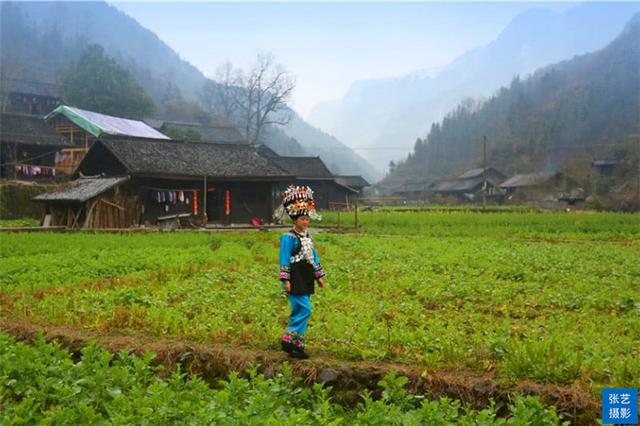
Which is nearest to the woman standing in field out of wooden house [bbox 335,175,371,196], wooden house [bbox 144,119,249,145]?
wooden house [bbox 144,119,249,145]

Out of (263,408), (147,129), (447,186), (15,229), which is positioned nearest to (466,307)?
(263,408)

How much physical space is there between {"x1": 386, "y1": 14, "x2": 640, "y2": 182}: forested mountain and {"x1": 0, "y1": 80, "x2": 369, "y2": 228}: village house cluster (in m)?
50.8

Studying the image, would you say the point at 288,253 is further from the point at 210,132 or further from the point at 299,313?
the point at 210,132

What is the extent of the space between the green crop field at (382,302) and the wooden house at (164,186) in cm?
774

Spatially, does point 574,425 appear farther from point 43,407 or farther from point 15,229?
point 15,229

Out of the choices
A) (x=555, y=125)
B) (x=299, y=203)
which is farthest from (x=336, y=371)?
(x=555, y=125)

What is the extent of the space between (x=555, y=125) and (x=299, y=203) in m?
84.5

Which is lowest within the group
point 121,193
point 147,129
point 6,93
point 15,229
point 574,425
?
point 574,425

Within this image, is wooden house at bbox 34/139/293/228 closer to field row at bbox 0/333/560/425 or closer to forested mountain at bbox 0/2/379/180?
field row at bbox 0/333/560/425

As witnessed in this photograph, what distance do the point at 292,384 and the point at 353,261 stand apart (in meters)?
9.18

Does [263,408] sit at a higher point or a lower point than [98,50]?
lower

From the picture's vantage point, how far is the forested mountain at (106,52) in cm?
8031

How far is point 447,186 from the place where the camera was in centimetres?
7981

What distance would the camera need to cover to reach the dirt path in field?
5.02 metres
